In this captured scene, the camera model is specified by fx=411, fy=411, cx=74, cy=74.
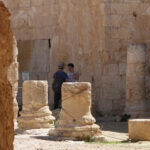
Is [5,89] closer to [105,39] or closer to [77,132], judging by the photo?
[77,132]

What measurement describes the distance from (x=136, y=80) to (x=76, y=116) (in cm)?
470

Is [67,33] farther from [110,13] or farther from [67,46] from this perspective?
[110,13]

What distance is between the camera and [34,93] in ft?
38.7

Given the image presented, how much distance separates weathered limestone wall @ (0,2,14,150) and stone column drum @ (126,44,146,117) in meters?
11.3

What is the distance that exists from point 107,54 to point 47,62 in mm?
3648

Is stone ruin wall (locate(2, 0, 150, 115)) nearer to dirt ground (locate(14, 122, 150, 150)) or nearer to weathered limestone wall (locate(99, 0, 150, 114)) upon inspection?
weathered limestone wall (locate(99, 0, 150, 114))

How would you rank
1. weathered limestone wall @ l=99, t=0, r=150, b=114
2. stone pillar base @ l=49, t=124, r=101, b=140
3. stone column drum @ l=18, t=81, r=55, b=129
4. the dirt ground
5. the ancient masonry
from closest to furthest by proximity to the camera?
the dirt ground, stone pillar base @ l=49, t=124, r=101, b=140, stone column drum @ l=18, t=81, r=55, b=129, the ancient masonry, weathered limestone wall @ l=99, t=0, r=150, b=114

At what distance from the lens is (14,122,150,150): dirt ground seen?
800 centimetres

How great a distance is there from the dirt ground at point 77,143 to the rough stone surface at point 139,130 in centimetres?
26

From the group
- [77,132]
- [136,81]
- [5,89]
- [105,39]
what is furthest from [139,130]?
[5,89]

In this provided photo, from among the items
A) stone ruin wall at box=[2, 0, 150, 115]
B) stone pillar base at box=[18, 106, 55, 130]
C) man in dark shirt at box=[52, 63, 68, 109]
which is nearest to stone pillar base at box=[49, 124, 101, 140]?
stone pillar base at box=[18, 106, 55, 130]

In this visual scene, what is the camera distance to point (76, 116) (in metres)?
9.84

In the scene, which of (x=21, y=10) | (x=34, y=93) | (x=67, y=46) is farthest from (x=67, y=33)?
(x=34, y=93)

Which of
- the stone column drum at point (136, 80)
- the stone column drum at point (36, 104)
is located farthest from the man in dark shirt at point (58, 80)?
the stone column drum at point (136, 80)
